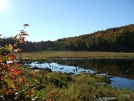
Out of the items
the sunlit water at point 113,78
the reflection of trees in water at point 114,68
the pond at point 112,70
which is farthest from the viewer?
the reflection of trees in water at point 114,68

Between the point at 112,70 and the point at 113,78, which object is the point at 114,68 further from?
the point at 113,78

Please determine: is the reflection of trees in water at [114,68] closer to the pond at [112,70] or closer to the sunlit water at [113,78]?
the pond at [112,70]

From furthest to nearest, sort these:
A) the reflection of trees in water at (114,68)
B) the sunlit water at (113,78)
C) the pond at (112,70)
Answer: the reflection of trees in water at (114,68), the pond at (112,70), the sunlit water at (113,78)

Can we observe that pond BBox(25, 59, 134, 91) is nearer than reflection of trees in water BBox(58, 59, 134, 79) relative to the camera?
Yes

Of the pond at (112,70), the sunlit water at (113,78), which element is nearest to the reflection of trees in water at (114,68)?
the pond at (112,70)

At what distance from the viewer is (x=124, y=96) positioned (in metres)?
13.4

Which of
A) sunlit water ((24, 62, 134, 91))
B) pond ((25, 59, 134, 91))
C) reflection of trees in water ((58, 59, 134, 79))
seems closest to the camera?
sunlit water ((24, 62, 134, 91))

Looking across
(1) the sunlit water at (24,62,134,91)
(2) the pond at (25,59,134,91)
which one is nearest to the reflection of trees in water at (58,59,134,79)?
(2) the pond at (25,59,134,91)

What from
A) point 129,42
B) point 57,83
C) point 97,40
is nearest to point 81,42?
point 97,40

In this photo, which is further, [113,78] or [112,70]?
[112,70]

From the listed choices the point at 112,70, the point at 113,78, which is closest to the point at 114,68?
the point at 112,70

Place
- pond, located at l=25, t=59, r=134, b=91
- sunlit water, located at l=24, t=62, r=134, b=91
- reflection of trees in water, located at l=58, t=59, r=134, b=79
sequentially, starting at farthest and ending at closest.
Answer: reflection of trees in water, located at l=58, t=59, r=134, b=79, pond, located at l=25, t=59, r=134, b=91, sunlit water, located at l=24, t=62, r=134, b=91

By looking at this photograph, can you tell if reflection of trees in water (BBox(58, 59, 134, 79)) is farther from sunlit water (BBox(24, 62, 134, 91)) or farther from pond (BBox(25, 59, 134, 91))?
sunlit water (BBox(24, 62, 134, 91))

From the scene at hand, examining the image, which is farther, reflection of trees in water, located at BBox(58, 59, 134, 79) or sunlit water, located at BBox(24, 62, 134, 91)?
reflection of trees in water, located at BBox(58, 59, 134, 79)
